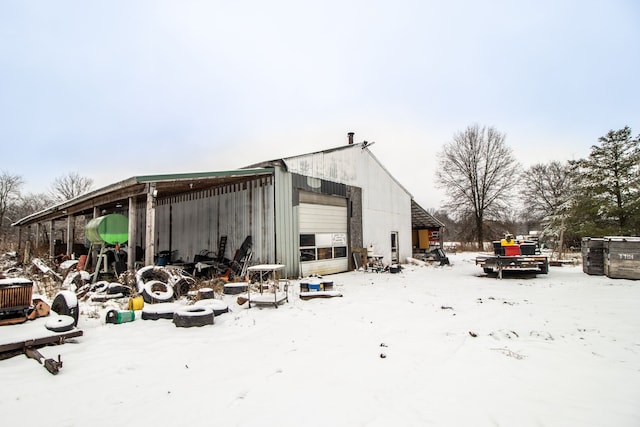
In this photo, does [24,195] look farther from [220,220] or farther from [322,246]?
[322,246]

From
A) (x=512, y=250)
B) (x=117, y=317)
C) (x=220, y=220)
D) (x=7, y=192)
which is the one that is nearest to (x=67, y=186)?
(x=7, y=192)

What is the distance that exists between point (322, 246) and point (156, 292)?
691cm

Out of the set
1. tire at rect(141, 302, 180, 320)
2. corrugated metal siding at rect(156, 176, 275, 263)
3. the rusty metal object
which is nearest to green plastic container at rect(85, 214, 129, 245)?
corrugated metal siding at rect(156, 176, 275, 263)

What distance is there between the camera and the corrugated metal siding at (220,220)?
11.0 meters

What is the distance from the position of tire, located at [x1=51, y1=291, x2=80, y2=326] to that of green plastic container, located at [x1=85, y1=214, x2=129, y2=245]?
486 cm

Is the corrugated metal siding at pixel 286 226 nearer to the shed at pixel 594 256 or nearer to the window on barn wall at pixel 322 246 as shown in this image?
the window on barn wall at pixel 322 246

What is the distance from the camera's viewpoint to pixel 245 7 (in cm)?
1053

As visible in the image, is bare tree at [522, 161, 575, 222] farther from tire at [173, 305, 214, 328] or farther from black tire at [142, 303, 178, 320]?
black tire at [142, 303, 178, 320]

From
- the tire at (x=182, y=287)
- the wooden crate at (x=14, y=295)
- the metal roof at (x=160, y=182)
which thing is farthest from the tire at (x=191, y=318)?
the metal roof at (x=160, y=182)

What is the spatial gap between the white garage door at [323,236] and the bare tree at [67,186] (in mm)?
44103

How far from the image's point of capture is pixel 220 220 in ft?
40.7

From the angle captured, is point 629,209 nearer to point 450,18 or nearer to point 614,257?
point 614,257

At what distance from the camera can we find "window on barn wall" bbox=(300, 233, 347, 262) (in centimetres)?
1218

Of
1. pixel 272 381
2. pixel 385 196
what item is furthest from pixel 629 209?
pixel 272 381
